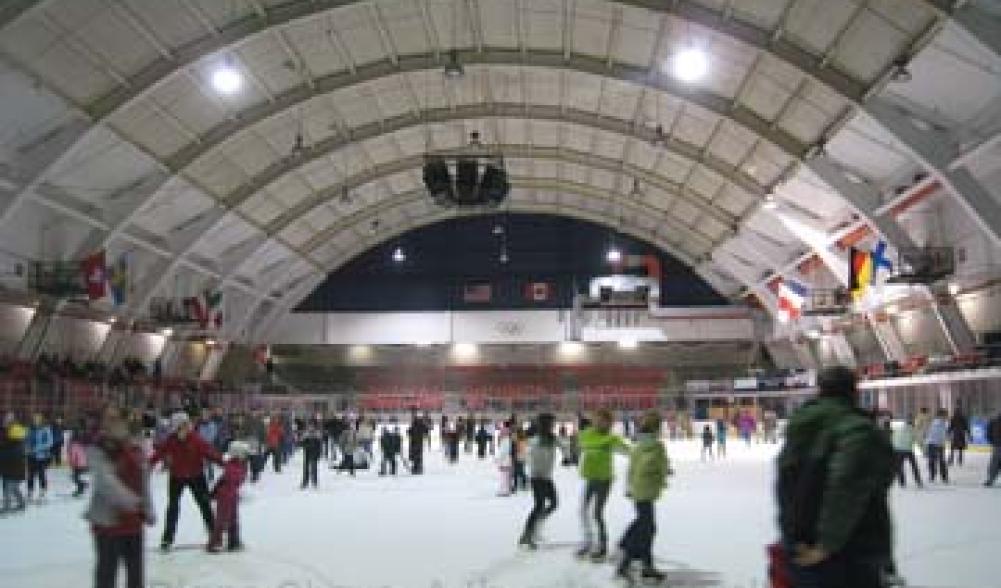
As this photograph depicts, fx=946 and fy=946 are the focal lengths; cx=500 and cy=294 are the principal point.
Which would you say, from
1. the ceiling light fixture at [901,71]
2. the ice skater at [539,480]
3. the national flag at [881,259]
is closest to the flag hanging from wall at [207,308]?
the national flag at [881,259]

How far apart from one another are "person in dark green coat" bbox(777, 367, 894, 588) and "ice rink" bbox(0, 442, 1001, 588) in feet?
13.5

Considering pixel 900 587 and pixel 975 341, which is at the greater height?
pixel 975 341

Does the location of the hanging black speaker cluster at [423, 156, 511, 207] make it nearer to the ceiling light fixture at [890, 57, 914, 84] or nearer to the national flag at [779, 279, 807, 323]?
the ceiling light fixture at [890, 57, 914, 84]

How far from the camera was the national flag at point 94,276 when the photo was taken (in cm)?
2975

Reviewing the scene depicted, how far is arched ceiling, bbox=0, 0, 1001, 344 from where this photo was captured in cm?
2336

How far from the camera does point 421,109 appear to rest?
34.1 metres

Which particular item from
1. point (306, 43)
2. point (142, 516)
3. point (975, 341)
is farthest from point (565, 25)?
point (142, 516)

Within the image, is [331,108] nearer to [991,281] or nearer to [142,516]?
[991,281]

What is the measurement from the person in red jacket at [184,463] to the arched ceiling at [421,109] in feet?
46.5

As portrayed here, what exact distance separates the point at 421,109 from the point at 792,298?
15911 millimetres

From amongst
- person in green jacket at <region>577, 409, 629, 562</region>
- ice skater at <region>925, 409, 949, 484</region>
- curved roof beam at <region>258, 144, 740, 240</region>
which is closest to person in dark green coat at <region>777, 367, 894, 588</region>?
person in green jacket at <region>577, 409, 629, 562</region>

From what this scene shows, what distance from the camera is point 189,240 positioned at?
1427 inches

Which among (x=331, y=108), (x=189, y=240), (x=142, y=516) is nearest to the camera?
(x=142, y=516)

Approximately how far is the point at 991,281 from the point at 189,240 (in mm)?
27864
